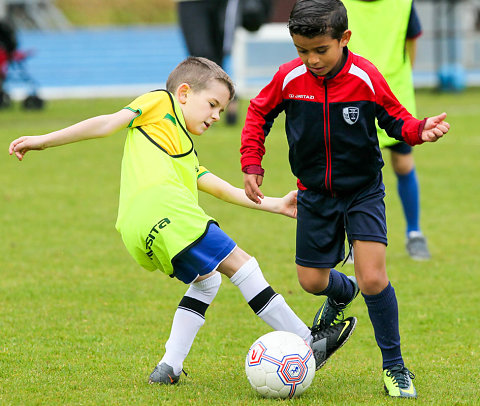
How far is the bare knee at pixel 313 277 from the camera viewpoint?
4.04 meters

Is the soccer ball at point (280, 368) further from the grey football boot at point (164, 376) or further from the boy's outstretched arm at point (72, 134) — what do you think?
the boy's outstretched arm at point (72, 134)

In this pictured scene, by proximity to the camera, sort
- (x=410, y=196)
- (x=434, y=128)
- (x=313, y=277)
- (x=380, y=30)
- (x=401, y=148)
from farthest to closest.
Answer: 1. (x=410, y=196)
2. (x=401, y=148)
3. (x=380, y=30)
4. (x=313, y=277)
5. (x=434, y=128)

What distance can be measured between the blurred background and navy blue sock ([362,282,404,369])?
10495 mm

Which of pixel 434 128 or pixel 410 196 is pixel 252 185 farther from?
pixel 410 196

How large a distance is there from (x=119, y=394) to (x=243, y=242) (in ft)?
11.3

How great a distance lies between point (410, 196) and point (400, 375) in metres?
2.94

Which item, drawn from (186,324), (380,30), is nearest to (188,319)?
(186,324)

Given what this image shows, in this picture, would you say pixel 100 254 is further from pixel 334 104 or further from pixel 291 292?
pixel 334 104

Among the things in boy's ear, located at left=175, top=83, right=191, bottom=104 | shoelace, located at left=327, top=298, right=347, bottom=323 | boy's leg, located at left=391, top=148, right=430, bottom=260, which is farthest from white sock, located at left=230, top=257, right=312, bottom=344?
boy's leg, located at left=391, top=148, right=430, bottom=260

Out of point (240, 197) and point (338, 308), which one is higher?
point (240, 197)

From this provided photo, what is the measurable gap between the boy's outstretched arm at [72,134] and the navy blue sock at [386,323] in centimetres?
129

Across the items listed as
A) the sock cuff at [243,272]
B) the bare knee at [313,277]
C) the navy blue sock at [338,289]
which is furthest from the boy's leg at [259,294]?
the navy blue sock at [338,289]

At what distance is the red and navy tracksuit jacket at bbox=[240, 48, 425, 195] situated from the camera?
12.2ft

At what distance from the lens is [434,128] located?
3.53 m
